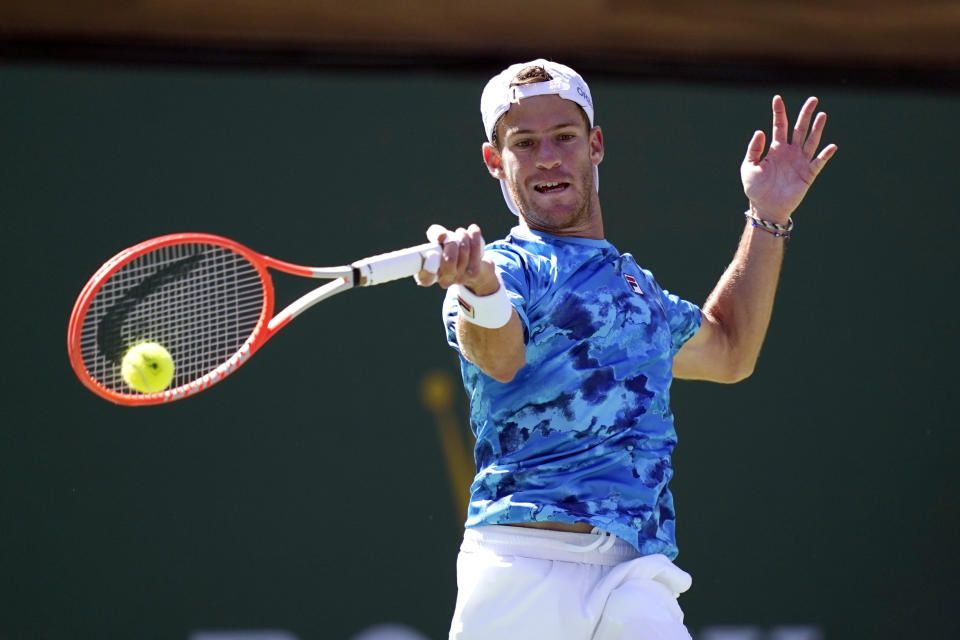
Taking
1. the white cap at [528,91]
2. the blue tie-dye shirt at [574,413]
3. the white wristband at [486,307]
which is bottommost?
the blue tie-dye shirt at [574,413]

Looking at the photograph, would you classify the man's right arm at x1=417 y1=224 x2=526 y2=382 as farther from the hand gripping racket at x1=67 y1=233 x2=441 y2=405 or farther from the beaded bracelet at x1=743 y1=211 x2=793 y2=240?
the beaded bracelet at x1=743 y1=211 x2=793 y2=240

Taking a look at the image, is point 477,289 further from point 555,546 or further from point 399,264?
point 555,546

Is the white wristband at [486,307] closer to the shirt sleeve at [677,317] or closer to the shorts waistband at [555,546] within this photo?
the shorts waistband at [555,546]

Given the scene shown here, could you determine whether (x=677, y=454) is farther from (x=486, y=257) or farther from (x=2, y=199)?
(x=486, y=257)

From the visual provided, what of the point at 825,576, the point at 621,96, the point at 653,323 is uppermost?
the point at 621,96

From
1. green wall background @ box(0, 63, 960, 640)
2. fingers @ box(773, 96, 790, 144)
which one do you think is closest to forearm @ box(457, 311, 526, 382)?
fingers @ box(773, 96, 790, 144)

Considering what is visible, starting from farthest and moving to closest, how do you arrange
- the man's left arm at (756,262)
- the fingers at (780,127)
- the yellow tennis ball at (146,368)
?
the fingers at (780,127) < the man's left arm at (756,262) < the yellow tennis ball at (146,368)

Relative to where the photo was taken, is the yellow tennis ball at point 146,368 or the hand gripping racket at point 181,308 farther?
the yellow tennis ball at point 146,368

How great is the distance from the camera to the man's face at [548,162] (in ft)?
9.56

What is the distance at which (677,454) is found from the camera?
549 centimetres

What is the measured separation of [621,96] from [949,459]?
77.1 inches

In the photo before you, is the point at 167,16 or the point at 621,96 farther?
the point at 621,96

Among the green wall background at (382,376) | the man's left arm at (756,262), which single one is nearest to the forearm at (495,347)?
the man's left arm at (756,262)

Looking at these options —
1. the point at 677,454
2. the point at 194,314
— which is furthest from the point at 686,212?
the point at 194,314
